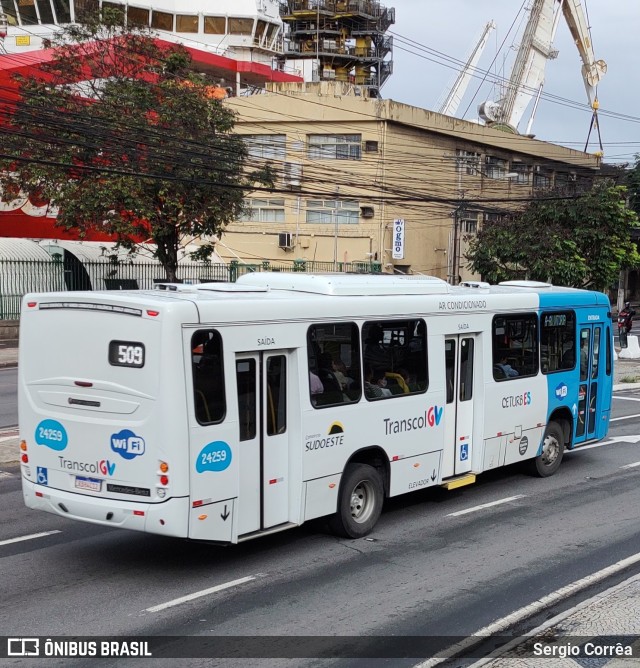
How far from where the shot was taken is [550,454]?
14016 mm

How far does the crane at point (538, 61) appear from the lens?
220 feet

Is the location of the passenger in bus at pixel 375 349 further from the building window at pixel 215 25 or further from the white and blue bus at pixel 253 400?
the building window at pixel 215 25

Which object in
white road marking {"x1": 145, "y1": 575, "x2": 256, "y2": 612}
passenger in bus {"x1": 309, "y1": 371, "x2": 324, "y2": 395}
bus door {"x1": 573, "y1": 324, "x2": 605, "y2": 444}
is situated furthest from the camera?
bus door {"x1": 573, "y1": 324, "x2": 605, "y2": 444}

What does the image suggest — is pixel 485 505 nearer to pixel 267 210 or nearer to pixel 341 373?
pixel 341 373

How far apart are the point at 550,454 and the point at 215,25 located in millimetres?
62378

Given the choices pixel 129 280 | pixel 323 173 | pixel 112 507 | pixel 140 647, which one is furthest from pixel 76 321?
pixel 323 173

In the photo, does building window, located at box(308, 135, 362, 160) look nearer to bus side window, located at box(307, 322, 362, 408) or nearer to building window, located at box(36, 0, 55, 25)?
building window, located at box(36, 0, 55, 25)

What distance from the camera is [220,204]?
34.0m

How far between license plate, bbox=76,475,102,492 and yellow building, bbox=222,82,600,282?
37.8m

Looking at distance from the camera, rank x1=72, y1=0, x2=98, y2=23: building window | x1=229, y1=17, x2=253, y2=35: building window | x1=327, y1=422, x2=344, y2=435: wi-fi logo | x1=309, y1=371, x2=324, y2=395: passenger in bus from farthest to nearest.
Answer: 1. x1=229, y1=17, x2=253, y2=35: building window
2. x1=72, y1=0, x2=98, y2=23: building window
3. x1=327, y1=422, x2=344, y2=435: wi-fi logo
4. x1=309, y1=371, x2=324, y2=395: passenger in bus

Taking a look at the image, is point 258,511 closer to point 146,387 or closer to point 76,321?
point 146,387

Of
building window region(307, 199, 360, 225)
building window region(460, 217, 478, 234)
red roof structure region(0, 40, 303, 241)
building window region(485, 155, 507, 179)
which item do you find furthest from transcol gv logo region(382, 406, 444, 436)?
building window region(485, 155, 507, 179)

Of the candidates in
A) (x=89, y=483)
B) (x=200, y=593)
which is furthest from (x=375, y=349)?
(x=89, y=483)

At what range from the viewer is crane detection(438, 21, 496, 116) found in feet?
269
